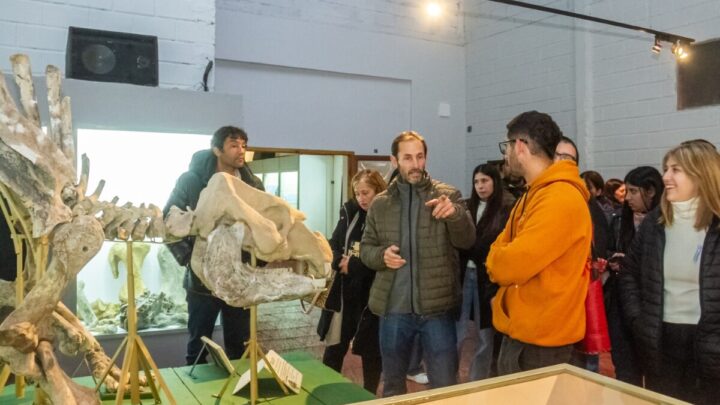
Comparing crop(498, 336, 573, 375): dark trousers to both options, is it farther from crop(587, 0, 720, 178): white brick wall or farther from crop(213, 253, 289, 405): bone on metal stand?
crop(587, 0, 720, 178): white brick wall

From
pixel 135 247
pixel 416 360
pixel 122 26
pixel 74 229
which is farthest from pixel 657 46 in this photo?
pixel 74 229

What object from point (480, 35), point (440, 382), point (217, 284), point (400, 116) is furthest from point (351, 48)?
point (217, 284)

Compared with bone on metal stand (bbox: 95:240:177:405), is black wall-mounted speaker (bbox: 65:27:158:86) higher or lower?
higher

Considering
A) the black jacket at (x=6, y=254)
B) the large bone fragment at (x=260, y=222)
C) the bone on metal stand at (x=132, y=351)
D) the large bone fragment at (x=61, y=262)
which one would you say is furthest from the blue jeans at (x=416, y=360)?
the black jacket at (x=6, y=254)

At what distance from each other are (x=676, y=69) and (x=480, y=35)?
9.02 ft

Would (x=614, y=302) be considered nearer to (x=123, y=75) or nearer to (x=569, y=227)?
(x=569, y=227)

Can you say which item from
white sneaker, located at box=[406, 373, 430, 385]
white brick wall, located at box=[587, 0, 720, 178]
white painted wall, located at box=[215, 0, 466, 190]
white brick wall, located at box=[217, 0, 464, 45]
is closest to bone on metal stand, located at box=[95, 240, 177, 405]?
white sneaker, located at box=[406, 373, 430, 385]

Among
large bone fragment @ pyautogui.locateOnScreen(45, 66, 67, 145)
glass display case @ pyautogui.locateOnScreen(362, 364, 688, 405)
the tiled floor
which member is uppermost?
large bone fragment @ pyautogui.locateOnScreen(45, 66, 67, 145)

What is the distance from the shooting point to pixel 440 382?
8.79ft

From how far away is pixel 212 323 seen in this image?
3.22 m

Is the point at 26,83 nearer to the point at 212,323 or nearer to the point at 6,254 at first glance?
the point at 6,254

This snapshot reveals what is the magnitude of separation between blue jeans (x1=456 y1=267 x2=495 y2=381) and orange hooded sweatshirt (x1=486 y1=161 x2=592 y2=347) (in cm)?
129

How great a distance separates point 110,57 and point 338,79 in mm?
3649

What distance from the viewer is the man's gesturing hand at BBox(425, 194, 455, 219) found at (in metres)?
2.49
